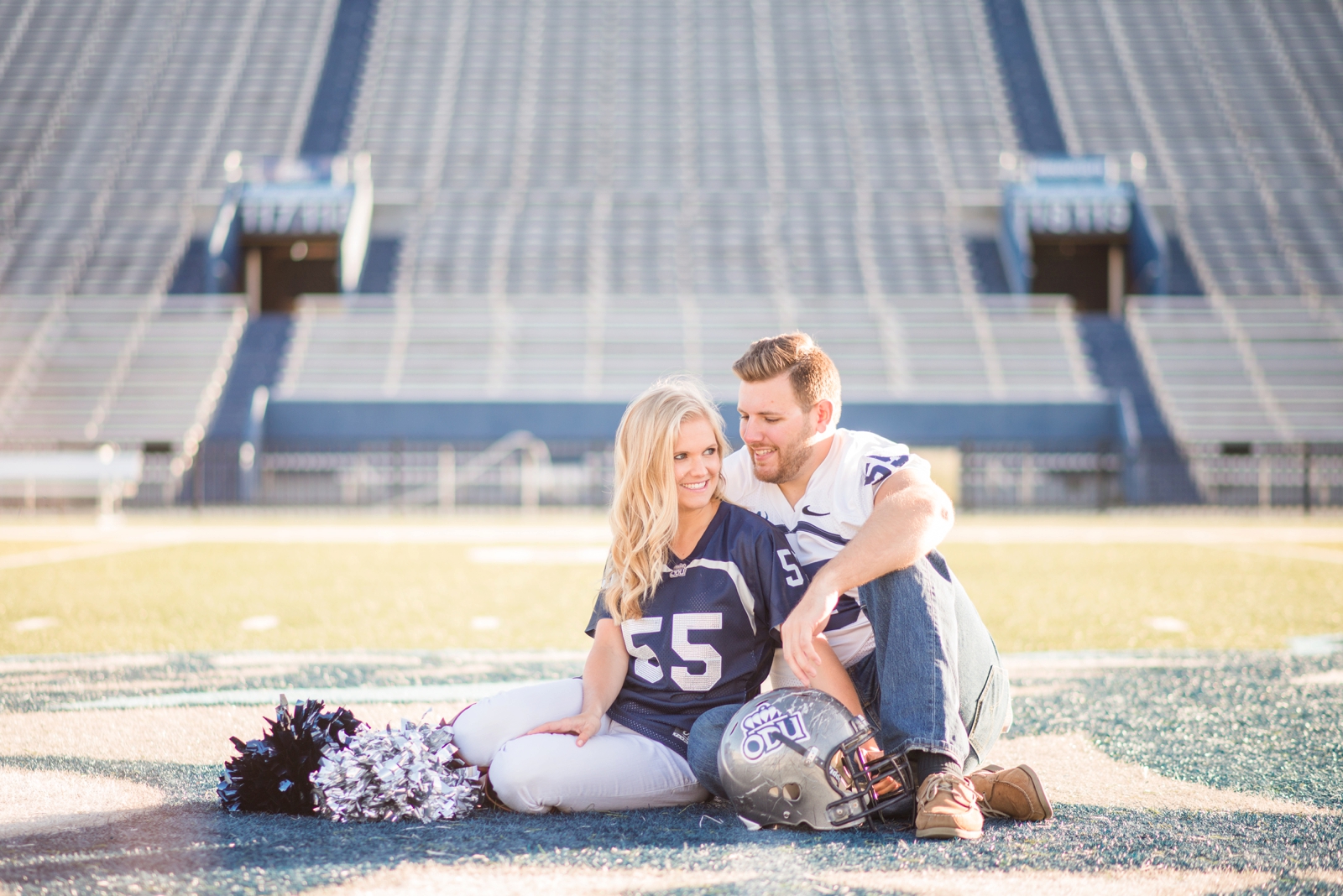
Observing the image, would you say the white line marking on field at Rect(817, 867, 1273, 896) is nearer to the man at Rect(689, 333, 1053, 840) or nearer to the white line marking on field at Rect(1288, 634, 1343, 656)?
the man at Rect(689, 333, 1053, 840)

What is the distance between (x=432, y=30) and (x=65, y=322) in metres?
13.7

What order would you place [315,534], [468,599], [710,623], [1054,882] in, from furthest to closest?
[315,534] → [468,599] → [710,623] → [1054,882]

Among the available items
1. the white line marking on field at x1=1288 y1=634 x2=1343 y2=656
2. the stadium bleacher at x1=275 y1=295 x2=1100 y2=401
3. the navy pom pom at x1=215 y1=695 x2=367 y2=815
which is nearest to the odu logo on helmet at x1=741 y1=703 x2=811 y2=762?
the navy pom pom at x1=215 y1=695 x2=367 y2=815

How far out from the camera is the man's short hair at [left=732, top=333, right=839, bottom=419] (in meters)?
2.77

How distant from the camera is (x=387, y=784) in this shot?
2576mm

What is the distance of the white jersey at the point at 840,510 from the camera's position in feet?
9.32

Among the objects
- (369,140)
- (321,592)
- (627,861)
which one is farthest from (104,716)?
(369,140)

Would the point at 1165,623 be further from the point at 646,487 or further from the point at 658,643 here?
the point at 646,487

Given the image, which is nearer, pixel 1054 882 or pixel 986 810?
pixel 1054 882

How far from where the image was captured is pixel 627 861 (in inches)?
90.7

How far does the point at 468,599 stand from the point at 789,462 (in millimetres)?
4656

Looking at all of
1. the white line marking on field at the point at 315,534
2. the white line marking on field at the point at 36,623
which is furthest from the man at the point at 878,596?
the white line marking on field at the point at 315,534

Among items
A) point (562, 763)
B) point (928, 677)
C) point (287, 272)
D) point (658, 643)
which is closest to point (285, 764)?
point (562, 763)

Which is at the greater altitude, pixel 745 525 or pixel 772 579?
pixel 745 525
